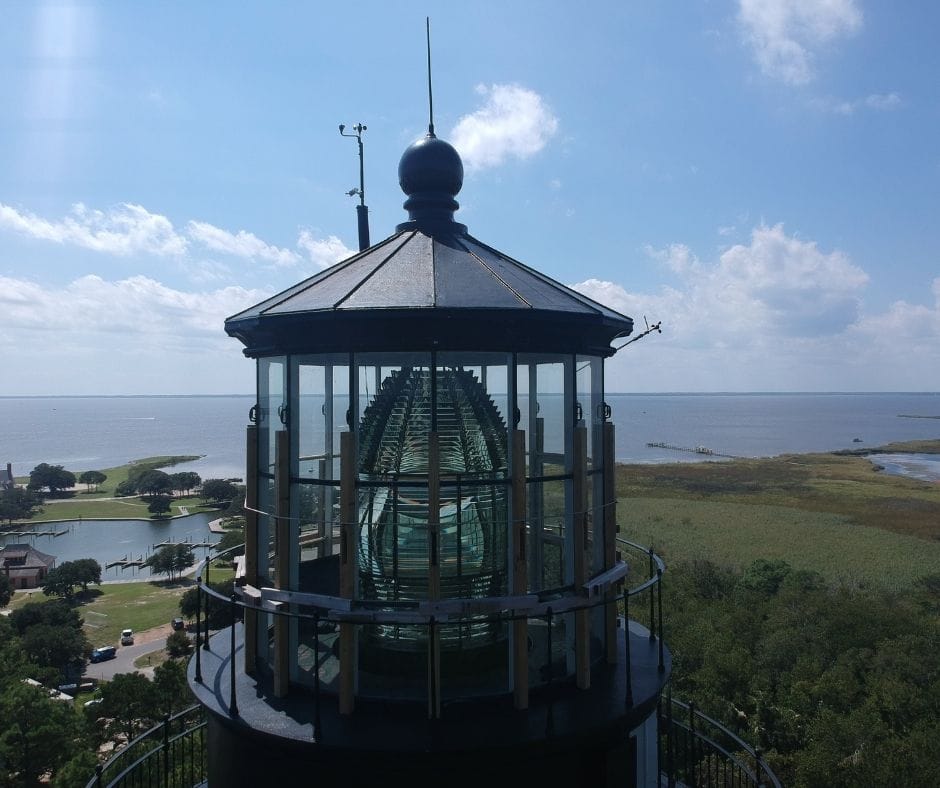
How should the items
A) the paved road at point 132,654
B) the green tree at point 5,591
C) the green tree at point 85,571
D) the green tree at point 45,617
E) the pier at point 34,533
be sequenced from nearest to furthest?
the paved road at point 132,654
the green tree at point 45,617
the green tree at point 5,591
the green tree at point 85,571
the pier at point 34,533

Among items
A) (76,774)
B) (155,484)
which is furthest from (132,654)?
(155,484)

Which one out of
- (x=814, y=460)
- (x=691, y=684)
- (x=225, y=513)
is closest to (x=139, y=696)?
(x=691, y=684)

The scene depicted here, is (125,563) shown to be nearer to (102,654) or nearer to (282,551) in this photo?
(102,654)

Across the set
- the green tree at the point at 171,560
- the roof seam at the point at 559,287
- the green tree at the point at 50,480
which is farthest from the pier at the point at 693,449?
the roof seam at the point at 559,287

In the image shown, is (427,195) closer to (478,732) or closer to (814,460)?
(478,732)

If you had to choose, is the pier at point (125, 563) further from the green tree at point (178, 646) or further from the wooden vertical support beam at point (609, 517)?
the wooden vertical support beam at point (609, 517)

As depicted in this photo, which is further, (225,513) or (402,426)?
(225,513)

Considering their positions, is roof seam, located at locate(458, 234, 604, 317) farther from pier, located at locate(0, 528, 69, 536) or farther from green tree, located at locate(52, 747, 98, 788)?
pier, located at locate(0, 528, 69, 536)
